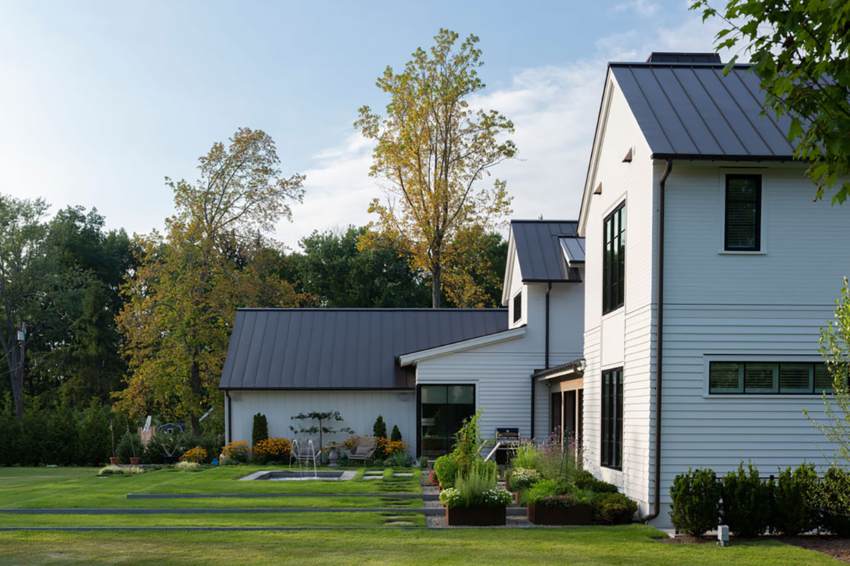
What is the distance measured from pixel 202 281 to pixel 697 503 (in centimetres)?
2375

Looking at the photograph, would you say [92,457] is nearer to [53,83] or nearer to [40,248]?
[53,83]

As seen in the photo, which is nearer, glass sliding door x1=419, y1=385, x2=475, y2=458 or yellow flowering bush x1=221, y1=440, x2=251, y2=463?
glass sliding door x1=419, y1=385, x2=475, y2=458

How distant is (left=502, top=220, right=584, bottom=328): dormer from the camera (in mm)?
20938

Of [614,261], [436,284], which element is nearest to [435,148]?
[436,284]

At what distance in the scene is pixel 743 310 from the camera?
37.9 ft

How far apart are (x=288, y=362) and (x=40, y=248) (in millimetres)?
22203

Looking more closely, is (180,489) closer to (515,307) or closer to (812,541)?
(812,541)

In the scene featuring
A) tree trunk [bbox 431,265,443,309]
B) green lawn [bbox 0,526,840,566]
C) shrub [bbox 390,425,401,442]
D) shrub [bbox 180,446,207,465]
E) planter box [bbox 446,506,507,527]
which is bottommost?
shrub [bbox 180,446,207,465]

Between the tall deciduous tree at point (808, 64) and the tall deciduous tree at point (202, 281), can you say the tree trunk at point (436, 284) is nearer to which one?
the tall deciduous tree at point (202, 281)

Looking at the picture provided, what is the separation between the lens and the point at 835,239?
11594 millimetres

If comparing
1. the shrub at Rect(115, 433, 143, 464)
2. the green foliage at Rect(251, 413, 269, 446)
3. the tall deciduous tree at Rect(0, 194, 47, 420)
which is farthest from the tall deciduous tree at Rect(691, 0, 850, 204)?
the tall deciduous tree at Rect(0, 194, 47, 420)

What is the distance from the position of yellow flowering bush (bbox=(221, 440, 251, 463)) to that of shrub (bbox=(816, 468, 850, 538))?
52.7 feet

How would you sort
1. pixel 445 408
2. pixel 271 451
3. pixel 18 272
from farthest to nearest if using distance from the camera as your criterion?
pixel 18 272 < pixel 271 451 < pixel 445 408

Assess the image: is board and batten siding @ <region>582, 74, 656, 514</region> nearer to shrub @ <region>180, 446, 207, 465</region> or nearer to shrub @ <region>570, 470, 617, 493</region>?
shrub @ <region>570, 470, 617, 493</region>
